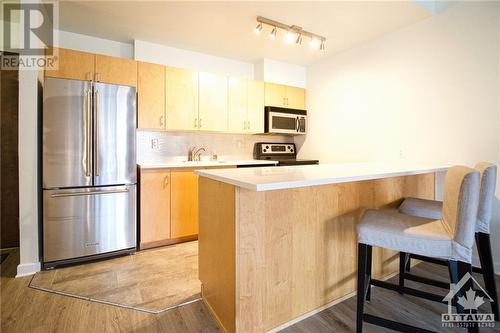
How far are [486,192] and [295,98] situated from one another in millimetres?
2959

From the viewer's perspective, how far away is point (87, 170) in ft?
7.91

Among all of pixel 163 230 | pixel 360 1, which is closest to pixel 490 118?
pixel 360 1

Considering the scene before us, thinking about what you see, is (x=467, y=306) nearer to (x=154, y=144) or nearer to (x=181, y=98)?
(x=181, y=98)

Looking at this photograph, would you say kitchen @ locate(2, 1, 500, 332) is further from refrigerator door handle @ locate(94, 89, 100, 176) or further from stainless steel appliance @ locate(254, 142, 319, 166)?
stainless steel appliance @ locate(254, 142, 319, 166)

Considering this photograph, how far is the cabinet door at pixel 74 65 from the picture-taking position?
2586 millimetres

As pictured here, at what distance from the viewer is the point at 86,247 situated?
2.43 metres

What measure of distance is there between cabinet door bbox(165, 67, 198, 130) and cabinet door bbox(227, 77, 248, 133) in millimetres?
501

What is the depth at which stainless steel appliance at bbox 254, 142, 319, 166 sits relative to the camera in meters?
4.02

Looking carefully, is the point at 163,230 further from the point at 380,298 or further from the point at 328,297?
the point at 380,298

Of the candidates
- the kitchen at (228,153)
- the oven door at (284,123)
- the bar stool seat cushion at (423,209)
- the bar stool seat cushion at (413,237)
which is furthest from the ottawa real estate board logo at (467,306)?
the oven door at (284,123)

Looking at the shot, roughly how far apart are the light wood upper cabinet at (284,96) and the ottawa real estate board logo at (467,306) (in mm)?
3059

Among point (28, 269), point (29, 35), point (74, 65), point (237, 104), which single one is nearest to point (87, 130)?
point (74, 65)

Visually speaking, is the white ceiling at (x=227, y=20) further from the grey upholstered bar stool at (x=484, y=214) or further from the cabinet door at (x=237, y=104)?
the grey upholstered bar stool at (x=484, y=214)

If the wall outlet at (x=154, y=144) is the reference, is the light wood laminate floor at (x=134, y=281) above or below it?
below
